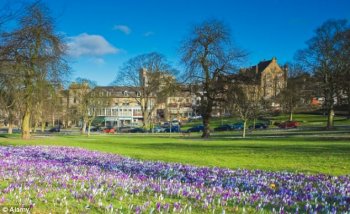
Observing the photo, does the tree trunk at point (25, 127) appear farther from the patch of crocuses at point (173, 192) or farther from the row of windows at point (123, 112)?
the row of windows at point (123, 112)

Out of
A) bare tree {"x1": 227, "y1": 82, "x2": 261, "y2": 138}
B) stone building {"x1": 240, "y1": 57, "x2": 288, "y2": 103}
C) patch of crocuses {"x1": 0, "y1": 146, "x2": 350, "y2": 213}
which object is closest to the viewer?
patch of crocuses {"x1": 0, "y1": 146, "x2": 350, "y2": 213}

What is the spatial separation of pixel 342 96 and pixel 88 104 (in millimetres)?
47493

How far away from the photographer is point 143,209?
550 centimetres

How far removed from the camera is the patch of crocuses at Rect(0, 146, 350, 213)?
5859mm

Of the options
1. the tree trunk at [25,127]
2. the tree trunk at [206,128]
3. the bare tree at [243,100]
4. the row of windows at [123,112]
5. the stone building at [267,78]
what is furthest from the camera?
the row of windows at [123,112]

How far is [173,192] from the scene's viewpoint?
717 centimetres

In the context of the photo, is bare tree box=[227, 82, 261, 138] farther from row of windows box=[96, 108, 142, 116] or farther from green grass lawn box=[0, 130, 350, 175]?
row of windows box=[96, 108, 142, 116]

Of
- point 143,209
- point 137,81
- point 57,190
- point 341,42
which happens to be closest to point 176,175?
point 57,190

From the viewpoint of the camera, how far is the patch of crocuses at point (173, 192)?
586 cm

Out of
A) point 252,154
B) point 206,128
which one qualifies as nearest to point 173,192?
point 252,154

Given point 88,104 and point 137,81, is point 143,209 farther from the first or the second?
point 137,81

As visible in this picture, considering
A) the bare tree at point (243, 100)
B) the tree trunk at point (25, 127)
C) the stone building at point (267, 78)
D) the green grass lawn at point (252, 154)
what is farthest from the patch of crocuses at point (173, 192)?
the stone building at point (267, 78)

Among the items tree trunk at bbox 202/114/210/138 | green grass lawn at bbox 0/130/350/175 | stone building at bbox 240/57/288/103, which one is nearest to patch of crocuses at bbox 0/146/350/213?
green grass lawn at bbox 0/130/350/175

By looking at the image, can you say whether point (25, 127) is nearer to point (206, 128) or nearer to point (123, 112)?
point (206, 128)
